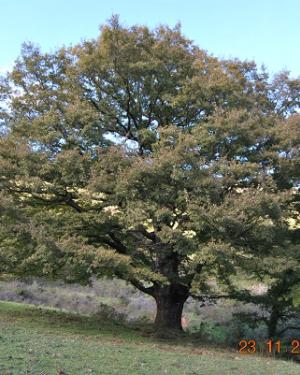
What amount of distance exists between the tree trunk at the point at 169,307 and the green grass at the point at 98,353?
1.00m

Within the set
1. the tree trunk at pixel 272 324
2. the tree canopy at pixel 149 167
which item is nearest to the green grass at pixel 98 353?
the tree canopy at pixel 149 167

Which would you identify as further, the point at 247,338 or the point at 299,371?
the point at 247,338

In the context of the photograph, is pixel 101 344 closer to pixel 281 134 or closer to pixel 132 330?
pixel 132 330

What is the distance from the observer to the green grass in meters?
8.84

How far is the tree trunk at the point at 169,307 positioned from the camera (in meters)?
18.2

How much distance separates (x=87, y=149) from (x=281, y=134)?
6.53 metres

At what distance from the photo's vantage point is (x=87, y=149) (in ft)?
53.7

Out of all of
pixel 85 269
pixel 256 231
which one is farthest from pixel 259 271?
pixel 85 269
